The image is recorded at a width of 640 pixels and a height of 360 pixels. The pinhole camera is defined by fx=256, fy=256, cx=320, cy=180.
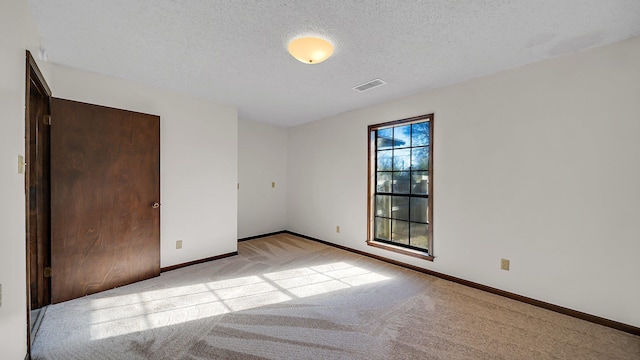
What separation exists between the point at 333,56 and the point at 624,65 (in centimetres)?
246

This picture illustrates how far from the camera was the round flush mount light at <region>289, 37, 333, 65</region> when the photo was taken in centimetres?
210

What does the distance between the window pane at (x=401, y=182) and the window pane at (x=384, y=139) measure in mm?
461

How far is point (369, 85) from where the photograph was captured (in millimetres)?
3164

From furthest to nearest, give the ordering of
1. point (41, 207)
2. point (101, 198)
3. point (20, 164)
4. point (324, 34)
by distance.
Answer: point (101, 198)
point (41, 207)
point (324, 34)
point (20, 164)

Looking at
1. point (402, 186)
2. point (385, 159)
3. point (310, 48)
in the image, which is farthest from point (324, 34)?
point (402, 186)

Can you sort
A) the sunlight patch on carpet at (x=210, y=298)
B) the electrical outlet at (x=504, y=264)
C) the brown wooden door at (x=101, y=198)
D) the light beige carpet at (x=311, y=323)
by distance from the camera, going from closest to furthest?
the light beige carpet at (x=311, y=323)
the sunlight patch on carpet at (x=210, y=298)
the brown wooden door at (x=101, y=198)
the electrical outlet at (x=504, y=264)

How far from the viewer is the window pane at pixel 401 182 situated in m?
3.75

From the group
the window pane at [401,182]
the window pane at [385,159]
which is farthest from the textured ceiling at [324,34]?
the window pane at [401,182]

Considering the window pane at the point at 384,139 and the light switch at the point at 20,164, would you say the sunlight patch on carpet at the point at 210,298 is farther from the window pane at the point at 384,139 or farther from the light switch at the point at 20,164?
the window pane at the point at 384,139

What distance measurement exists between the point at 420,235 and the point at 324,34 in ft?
9.43

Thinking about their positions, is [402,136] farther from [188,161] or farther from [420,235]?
[188,161]

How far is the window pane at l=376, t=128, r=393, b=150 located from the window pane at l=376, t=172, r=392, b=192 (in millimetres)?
420

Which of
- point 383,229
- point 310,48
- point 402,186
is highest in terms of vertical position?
point 310,48

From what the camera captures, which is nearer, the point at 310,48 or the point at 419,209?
the point at 310,48
